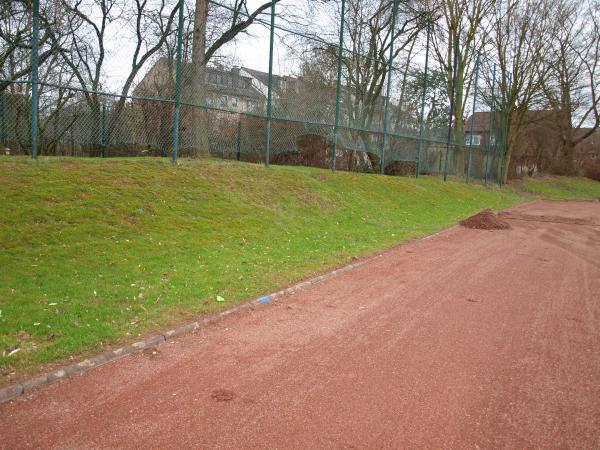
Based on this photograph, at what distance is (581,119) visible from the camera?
138 ft

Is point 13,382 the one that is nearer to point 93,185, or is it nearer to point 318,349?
point 318,349

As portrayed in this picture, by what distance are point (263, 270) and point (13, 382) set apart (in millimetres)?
3956

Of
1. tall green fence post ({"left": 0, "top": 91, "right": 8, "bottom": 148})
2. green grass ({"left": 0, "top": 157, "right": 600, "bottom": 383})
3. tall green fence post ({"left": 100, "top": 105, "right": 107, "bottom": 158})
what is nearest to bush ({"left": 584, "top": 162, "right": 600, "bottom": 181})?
green grass ({"left": 0, "top": 157, "right": 600, "bottom": 383})

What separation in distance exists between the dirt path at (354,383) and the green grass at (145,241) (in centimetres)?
65

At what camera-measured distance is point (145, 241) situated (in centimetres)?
740

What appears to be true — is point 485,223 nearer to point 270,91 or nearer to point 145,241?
point 270,91

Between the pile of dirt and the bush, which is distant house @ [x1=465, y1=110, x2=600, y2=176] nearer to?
the bush

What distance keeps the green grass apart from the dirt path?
0.65 metres

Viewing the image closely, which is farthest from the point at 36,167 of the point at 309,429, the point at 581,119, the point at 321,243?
the point at 581,119

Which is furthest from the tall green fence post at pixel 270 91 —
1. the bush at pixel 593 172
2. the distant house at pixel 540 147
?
the bush at pixel 593 172

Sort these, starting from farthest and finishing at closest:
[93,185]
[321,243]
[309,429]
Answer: [321,243] < [93,185] < [309,429]

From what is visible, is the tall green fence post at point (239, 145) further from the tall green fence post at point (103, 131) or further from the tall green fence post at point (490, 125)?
the tall green fence post at point (490, 125)

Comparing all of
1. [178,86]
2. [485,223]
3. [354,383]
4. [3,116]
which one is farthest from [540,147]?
[354,383]

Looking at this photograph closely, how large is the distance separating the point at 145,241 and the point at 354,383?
15.2 ft
